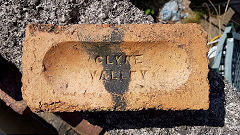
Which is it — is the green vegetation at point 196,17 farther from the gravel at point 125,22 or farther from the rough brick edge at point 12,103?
the rough brick edge at point 12,103

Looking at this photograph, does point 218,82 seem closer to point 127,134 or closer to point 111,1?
point 127,134

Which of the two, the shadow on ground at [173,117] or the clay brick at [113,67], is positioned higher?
the clay brick at [113,67]

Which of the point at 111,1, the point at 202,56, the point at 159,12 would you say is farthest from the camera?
the point at 159,12

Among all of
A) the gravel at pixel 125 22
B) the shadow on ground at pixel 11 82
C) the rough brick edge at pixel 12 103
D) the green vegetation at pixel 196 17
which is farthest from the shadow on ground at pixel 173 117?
the green vegetation at pixel 196 17

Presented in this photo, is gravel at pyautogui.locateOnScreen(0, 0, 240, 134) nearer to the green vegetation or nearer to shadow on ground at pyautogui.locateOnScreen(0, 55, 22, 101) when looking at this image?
shadow on ground at pyautogui.locateOnScreen(0, 55, 22, 101)

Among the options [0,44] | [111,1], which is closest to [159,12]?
[111,1]
